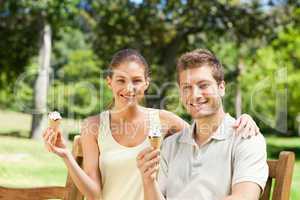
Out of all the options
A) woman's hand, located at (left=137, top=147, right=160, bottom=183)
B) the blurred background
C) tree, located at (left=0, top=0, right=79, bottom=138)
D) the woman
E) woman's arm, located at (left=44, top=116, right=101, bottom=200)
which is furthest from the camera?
the blurred background

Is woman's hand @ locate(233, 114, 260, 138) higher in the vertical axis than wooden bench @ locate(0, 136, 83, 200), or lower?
higher

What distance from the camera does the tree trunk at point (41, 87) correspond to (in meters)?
18.0

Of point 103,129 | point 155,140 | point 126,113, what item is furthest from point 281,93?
point 155,140

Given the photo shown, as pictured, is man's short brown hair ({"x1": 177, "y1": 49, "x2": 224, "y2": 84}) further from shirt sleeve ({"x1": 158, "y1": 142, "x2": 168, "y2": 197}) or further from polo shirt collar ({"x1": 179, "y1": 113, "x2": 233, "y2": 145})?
shirt sleeve ({"x1": 158, "y1": 142, "x2": 168, "y2": 197})

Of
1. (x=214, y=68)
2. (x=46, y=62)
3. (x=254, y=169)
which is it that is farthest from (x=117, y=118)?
(x=46, y=62)

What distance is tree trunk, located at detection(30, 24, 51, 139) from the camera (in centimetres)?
1805

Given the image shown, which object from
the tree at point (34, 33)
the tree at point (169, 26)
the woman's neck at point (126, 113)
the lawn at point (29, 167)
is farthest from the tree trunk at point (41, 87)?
the woman's neck at point (126, 113)

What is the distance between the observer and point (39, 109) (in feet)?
60.8

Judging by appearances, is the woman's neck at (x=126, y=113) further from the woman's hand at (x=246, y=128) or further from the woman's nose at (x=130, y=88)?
the woman's hand at (x=246, y=128)

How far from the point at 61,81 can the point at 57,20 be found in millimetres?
9715

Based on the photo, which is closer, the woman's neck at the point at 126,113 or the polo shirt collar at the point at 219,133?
the polo shirt collar at the point at 219,133

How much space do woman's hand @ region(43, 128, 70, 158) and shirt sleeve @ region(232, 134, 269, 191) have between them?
744 mm

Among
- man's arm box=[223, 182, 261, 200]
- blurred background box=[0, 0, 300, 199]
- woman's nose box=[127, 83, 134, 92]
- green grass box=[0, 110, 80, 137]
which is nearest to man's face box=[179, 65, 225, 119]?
man's arm box=[223, 182, 261, 200]

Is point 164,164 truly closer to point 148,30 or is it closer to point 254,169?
point 254,169
